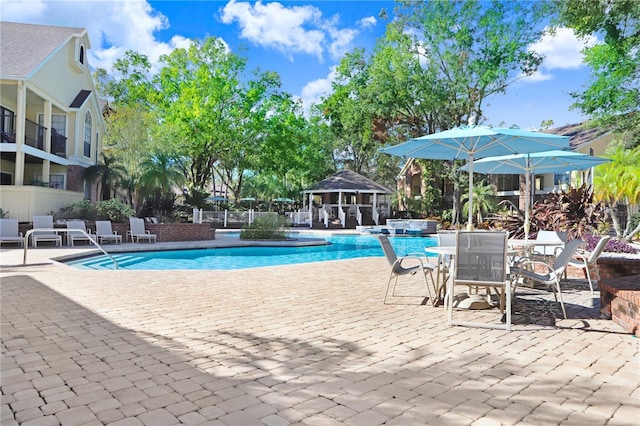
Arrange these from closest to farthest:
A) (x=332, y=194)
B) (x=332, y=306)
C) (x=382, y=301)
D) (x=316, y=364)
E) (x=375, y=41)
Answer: (x=316, y=364), (x=332, y=306), (x=382, y=301), (x=375, y=41), (x=332, y=194)

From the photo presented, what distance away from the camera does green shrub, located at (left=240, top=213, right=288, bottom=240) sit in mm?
19188

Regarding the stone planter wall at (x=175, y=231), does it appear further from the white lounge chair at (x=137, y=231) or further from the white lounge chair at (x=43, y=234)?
the white lounge chair at (x=43, y=234)

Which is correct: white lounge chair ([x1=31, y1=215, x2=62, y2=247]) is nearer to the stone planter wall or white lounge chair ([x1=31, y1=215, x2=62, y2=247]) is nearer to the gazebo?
the stone planter wall

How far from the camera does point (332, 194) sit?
36.7 metres

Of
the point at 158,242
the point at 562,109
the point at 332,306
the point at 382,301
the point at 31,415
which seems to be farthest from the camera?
the point at 562,109

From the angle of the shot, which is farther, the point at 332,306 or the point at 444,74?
the point at 444,74

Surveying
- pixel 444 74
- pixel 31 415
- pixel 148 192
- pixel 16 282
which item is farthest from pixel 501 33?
pixel 31 415

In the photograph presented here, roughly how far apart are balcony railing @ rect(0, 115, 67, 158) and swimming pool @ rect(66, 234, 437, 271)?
23.9 ft

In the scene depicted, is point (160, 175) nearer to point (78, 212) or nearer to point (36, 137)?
point (78, 212)

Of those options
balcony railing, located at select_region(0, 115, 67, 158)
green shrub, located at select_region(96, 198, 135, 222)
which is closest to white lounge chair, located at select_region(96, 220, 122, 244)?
green shrub, located at select_region(96, 198, 135, 222)

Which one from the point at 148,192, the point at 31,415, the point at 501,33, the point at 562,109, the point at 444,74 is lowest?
the point at 31,415

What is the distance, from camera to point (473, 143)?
24.6 ft

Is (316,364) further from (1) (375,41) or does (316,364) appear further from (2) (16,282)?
(1) (375,41)

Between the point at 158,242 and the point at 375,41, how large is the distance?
76.6 feet
